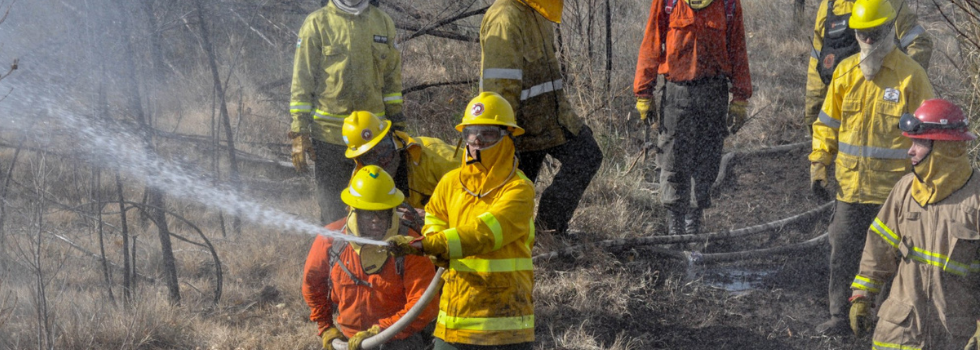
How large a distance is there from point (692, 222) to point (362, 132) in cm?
269

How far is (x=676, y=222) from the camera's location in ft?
19.3

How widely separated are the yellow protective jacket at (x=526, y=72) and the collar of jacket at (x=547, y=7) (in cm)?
6

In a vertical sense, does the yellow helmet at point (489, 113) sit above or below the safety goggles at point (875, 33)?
below

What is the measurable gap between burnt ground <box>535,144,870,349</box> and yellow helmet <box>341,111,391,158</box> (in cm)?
150

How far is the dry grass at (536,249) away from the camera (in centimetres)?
494

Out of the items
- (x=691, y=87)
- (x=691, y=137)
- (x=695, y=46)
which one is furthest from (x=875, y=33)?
(x=691, y=137)

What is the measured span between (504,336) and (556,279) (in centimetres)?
207

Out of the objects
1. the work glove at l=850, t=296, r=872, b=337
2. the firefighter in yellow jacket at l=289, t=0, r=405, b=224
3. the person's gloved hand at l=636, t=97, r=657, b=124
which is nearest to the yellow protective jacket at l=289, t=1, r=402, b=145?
the firefighter in yellow jacket at l=289, t=0, r=405, b=224

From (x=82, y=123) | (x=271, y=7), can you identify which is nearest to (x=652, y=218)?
(x=271, y=7)

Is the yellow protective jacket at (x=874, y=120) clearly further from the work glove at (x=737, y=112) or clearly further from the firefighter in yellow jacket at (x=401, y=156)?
the firefighter in yellow jacket at (x=401, y=156)

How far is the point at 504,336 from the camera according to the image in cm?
326

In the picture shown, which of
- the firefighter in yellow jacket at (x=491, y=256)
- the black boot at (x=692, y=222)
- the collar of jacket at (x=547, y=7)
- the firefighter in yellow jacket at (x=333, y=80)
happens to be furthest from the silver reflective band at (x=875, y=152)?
the firefighter in yellow jacket at (x=333, y=80)

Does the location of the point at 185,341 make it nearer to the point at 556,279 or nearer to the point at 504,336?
the point at 556,279

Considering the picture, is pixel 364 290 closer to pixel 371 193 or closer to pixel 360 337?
pixel 360 337
